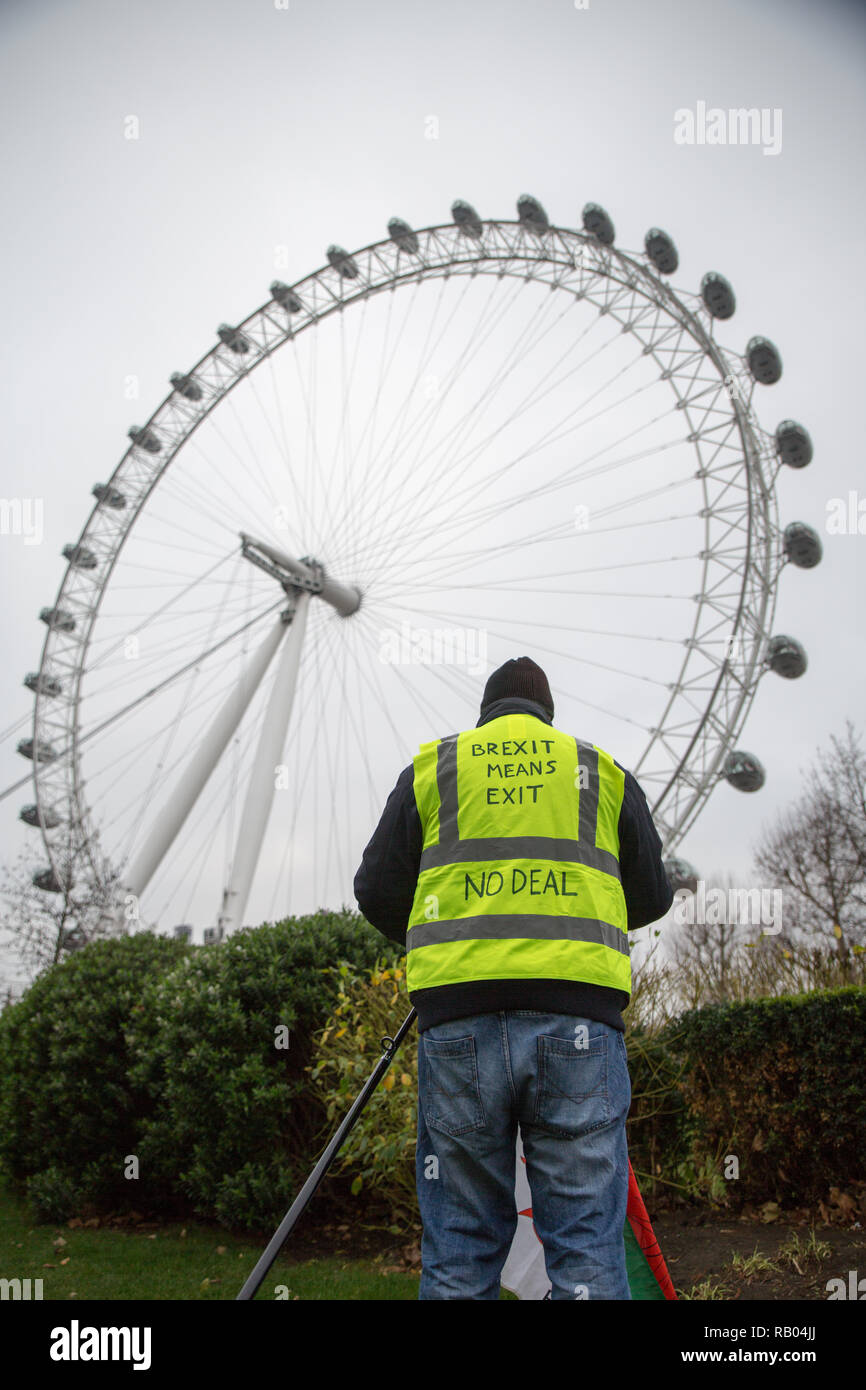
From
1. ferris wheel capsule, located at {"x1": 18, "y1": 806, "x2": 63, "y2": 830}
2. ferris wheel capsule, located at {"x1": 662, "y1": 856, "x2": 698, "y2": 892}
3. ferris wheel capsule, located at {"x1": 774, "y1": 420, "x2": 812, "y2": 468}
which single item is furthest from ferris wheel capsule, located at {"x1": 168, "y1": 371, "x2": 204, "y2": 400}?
ferris wheel capsule, located at {"x1": 662, "y1": 856, "x2": 698, "y2": 892}

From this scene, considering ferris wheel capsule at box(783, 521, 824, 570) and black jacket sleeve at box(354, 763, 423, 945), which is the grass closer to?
black jacket sleeve at box(354, 763, 423, 945)

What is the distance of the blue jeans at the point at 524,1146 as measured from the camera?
7.95 feet

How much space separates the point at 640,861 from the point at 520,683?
0.70 m

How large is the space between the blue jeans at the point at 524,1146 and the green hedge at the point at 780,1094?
10.8 ft

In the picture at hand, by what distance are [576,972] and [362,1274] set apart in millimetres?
3984

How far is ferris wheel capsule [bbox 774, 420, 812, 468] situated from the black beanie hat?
16104mm

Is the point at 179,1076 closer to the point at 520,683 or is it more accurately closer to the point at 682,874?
the point at 520,683

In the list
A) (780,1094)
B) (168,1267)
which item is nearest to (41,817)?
(168,1267)

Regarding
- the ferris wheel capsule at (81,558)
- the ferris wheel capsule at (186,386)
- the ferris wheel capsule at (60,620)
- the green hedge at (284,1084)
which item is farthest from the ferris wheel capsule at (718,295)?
the ferris wheel capsule at (60,620)

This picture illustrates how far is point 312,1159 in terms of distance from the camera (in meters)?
6.77

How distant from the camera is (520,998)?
2.53 m

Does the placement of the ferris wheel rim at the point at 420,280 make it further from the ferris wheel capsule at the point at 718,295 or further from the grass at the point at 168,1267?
the grass at the point at 168,1267
